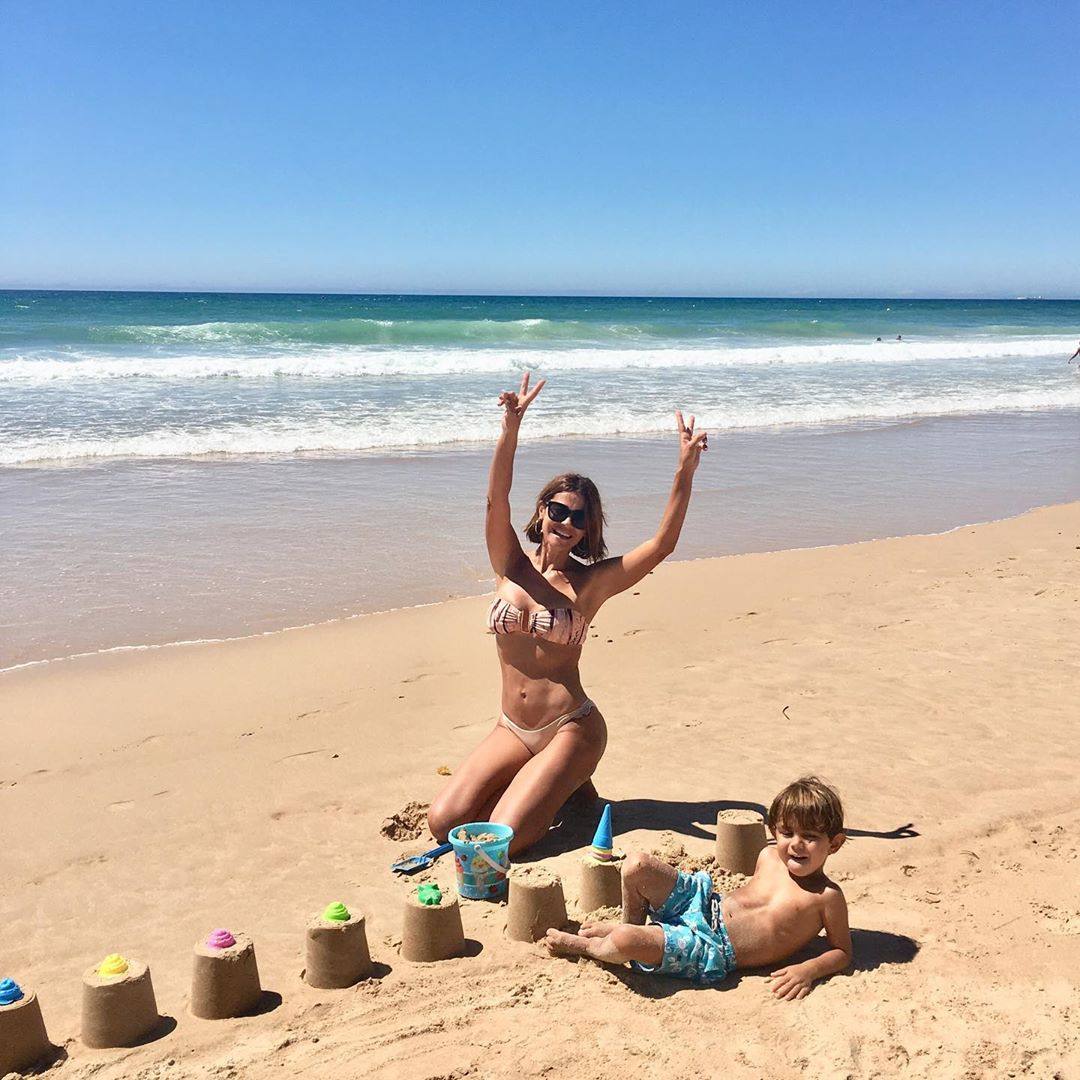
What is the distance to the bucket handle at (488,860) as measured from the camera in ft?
14.4

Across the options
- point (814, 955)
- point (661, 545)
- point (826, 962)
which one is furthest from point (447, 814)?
point (826, 962)

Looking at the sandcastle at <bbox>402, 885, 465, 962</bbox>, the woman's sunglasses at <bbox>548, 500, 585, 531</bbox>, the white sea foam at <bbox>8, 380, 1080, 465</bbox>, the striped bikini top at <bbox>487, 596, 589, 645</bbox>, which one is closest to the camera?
the sandcastle at <bbox>402, 885, 465, 962</bbox>

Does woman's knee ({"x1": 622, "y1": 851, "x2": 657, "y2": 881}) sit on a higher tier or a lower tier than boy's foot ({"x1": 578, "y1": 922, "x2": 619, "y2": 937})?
higher

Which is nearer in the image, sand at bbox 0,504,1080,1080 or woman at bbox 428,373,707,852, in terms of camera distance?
sand at bbox 0,504,1080,1080

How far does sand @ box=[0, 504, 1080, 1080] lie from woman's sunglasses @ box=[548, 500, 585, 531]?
4.28 ft

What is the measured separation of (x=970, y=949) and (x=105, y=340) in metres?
35.5

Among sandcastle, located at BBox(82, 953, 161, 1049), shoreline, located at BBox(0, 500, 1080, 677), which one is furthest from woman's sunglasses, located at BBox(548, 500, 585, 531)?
shoreline, located at BBox(0, 500, 1080, 677)

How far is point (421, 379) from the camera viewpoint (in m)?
25.2

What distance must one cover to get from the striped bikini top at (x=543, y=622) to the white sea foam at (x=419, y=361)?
20.8m

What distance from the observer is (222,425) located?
55.8ft

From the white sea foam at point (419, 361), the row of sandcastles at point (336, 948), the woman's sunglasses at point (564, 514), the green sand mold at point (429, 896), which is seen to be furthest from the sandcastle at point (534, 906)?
the white sea foam at point (419, 361)

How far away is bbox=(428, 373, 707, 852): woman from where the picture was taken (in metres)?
4.91

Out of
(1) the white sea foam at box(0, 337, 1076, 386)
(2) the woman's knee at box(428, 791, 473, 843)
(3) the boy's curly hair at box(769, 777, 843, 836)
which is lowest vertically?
(2) the woman's knee at box(428, 791, 473, 843)

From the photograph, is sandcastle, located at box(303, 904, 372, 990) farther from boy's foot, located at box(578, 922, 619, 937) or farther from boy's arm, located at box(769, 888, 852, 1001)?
boy's arm, located at box(769, 888, 852, 1001)
